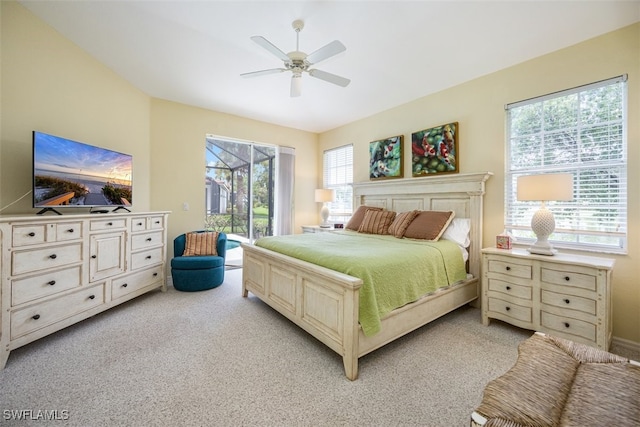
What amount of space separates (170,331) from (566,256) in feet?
12.4

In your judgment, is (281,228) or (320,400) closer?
(320,400)

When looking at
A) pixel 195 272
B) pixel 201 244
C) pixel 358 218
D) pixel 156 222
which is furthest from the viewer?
pixel 358 218

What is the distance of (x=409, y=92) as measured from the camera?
362cm

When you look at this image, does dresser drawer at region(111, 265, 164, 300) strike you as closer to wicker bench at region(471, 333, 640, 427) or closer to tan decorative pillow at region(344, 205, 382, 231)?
tan decorative pillow at region(344, 205, 382, 231)

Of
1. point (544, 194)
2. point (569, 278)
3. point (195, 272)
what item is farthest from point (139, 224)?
point (569, 278)

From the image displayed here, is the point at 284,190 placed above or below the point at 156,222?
above

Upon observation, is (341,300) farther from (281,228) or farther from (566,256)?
(281,228)

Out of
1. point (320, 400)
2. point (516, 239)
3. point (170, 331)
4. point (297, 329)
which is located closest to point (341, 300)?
point (320, 400)

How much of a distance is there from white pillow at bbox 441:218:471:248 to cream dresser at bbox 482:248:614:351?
38 cm

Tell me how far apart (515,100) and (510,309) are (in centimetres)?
226

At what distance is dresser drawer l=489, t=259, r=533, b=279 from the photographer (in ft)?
7.71

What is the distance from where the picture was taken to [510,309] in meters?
2.45

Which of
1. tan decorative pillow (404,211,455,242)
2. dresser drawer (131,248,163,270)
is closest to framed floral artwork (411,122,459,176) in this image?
tan decorative pillow (404,211,455,242)

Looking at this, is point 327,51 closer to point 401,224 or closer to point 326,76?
point 326,76
